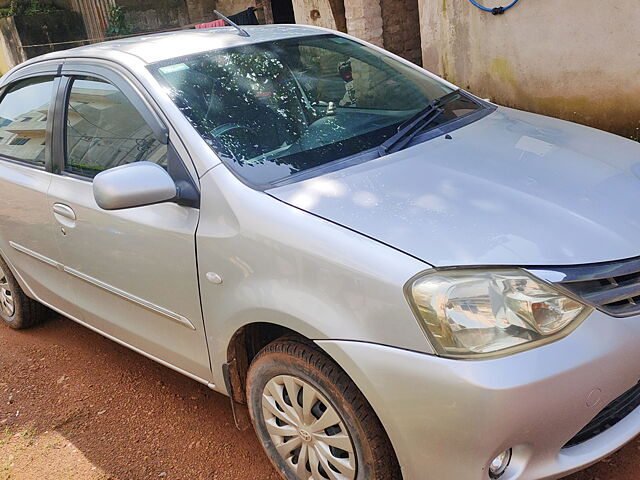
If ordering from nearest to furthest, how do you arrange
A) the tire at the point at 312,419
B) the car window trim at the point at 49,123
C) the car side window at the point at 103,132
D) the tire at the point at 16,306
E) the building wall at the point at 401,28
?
the tire at the point at 312,419 < the car side window at the point at 103,132 < the car window trim at the point at 49,123 < the tire at the point at 16,306 < the building wall at the point at 401,28

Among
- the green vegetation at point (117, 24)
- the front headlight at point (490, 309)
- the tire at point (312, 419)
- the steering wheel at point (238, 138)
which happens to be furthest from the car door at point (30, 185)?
the green vegetation at point (117, 24)

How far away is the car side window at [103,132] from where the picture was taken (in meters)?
2.83

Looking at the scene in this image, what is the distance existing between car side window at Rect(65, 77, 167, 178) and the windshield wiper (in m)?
0.94

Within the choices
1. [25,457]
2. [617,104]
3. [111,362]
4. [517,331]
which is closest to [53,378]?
[111,362]

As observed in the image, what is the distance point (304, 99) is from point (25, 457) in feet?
7.18

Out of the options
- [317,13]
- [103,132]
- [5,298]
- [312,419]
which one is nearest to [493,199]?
[312,419]

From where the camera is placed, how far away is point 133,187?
95.0 inches

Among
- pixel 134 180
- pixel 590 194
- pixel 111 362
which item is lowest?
pixel 111 362

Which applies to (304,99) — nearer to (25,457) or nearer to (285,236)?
(285,236)

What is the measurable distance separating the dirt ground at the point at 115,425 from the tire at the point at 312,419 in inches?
13.4

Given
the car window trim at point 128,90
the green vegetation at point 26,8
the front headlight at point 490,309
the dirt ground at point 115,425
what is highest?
the green vegetation at point 26,8

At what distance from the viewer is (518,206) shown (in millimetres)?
2201

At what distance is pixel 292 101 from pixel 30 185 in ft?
5.05

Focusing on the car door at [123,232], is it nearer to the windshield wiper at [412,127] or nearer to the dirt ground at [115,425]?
the dirt ground at [115,425]
